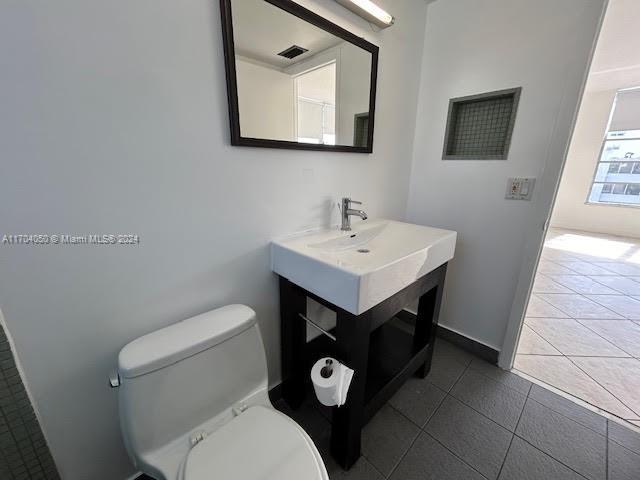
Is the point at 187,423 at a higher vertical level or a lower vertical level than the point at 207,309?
lower

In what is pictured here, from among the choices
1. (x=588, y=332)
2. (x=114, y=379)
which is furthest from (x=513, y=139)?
(x=114, y=379)

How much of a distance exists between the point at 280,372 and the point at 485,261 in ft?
5.05

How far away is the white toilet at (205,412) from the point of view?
0.78 meters

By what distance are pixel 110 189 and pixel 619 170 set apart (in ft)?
25.8

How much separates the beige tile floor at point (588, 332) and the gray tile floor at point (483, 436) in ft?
0.80

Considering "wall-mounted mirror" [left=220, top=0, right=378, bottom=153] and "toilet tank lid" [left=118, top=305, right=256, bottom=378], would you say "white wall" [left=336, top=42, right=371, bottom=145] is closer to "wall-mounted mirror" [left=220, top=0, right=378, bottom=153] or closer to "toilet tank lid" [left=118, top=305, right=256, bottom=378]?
"wall-mounted mirror" [left=220, top=0, right=378, bottom=153]

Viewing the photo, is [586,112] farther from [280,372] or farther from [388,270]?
[280,372]

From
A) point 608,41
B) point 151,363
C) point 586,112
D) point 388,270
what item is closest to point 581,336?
point 388,270

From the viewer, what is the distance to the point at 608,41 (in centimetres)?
286

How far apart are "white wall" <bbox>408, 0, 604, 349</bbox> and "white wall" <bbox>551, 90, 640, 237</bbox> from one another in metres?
4.36

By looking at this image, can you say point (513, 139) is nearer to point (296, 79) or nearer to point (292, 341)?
point (296, 79)

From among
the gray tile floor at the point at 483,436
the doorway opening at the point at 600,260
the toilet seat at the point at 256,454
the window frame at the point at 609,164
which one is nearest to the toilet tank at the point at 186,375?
the toilet seat at the point at 256,454

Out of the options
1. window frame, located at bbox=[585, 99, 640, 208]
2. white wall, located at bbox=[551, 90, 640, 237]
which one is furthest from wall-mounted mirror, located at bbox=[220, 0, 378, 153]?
window frame, located at bbox=[585, 99, 640, 208]

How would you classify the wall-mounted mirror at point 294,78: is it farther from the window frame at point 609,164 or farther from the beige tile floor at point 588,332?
the window frame at point 609,164
